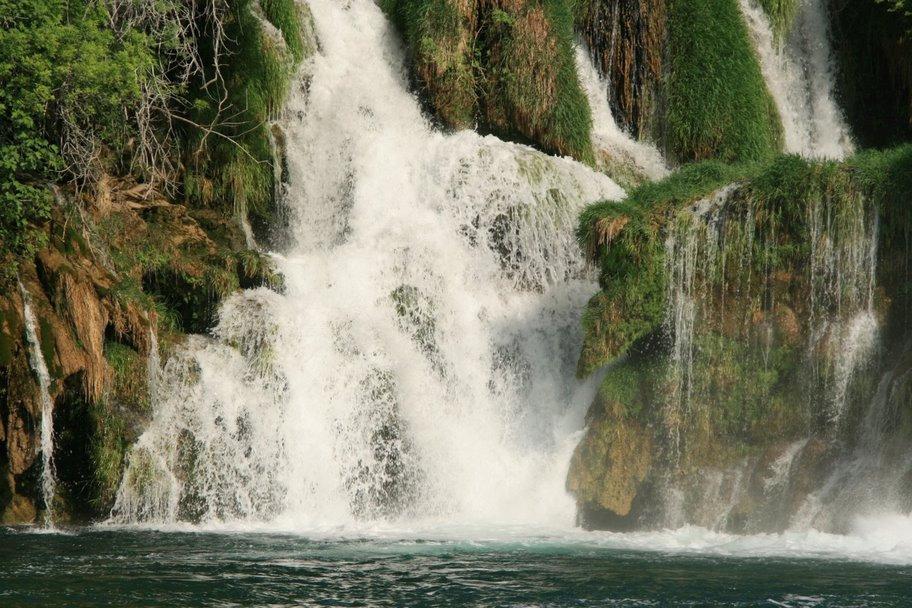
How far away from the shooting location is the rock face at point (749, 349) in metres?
14.0

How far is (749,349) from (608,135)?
7718 millimetres

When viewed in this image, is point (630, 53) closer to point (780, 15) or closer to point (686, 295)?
point (780, 15)

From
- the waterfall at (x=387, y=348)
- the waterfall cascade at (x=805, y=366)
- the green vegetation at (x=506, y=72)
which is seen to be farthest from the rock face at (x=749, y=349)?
the green vegetation at (x=506, y=72)

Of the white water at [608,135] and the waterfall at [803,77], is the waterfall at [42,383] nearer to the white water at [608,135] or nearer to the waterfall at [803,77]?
the white water at [608,135]

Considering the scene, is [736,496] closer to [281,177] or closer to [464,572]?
[464,572]

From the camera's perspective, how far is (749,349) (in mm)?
14797

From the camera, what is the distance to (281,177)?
62.2ft

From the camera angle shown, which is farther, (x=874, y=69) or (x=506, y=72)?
(x=874, y=69)

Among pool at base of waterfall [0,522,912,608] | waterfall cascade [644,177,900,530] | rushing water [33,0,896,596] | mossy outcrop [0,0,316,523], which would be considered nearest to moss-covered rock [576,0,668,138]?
rushing water [33,0,896,596]

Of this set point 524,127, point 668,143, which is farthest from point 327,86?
point 668,143

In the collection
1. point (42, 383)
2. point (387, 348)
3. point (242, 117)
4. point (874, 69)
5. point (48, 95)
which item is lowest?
point (42, 383)

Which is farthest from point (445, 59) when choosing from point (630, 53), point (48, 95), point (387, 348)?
point (48, 95)

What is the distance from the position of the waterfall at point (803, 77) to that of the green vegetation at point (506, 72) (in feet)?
13.7

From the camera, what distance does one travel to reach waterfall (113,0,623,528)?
14.8 meters
